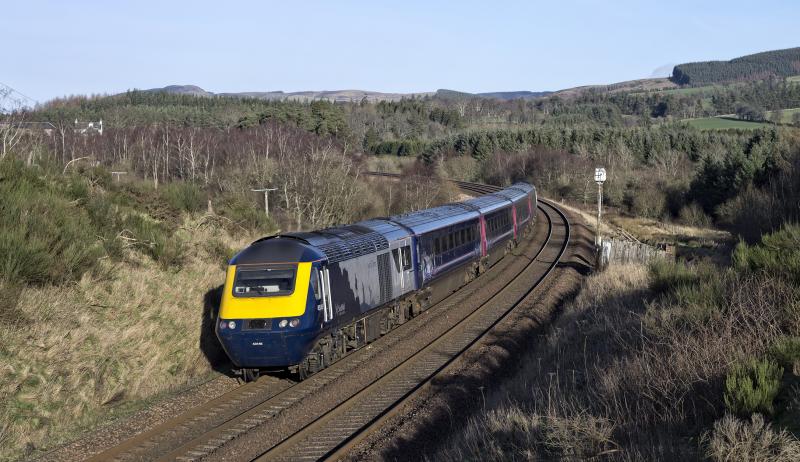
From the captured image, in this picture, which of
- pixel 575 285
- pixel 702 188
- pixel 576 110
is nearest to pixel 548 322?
pixel 575 285

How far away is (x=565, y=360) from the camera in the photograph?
13.5 meters

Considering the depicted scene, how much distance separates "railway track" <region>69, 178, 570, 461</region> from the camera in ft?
35.7

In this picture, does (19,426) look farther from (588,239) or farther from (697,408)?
(588,239)

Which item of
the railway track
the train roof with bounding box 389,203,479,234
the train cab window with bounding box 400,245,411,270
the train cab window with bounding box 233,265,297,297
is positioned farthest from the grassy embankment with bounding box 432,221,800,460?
the train roof with bounding box 389,203,479,234

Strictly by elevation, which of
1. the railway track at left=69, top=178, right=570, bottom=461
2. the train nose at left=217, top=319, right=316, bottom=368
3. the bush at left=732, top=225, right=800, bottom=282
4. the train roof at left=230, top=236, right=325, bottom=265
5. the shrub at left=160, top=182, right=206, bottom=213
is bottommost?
the railway track at left=69, top=178, right=570, bottom=461

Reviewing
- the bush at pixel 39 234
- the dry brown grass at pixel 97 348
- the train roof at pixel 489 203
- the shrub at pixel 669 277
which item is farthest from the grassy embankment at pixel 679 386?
the train roof at pixel 489 203

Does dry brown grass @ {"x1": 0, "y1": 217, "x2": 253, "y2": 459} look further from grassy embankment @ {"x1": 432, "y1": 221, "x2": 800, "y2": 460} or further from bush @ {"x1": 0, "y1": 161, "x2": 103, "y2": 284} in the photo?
grassy embankment @ {"x1": 432, "y1": 221, "x2": 800, "y2": 460}

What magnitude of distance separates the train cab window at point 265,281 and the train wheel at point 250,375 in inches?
64.8

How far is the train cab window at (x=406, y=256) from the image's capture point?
62.6ft

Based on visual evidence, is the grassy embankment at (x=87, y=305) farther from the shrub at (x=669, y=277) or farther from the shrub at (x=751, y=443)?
the shrub at (x=669, y=277)

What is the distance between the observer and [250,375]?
14.5m

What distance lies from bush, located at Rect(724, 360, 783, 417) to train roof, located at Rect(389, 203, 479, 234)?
12440mm

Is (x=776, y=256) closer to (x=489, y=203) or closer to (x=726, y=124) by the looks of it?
(x=489, y=203)

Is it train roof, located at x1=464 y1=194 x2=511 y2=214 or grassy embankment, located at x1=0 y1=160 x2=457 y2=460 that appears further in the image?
train roof, located at x1=464 y1=194 x2=511 y2=214
